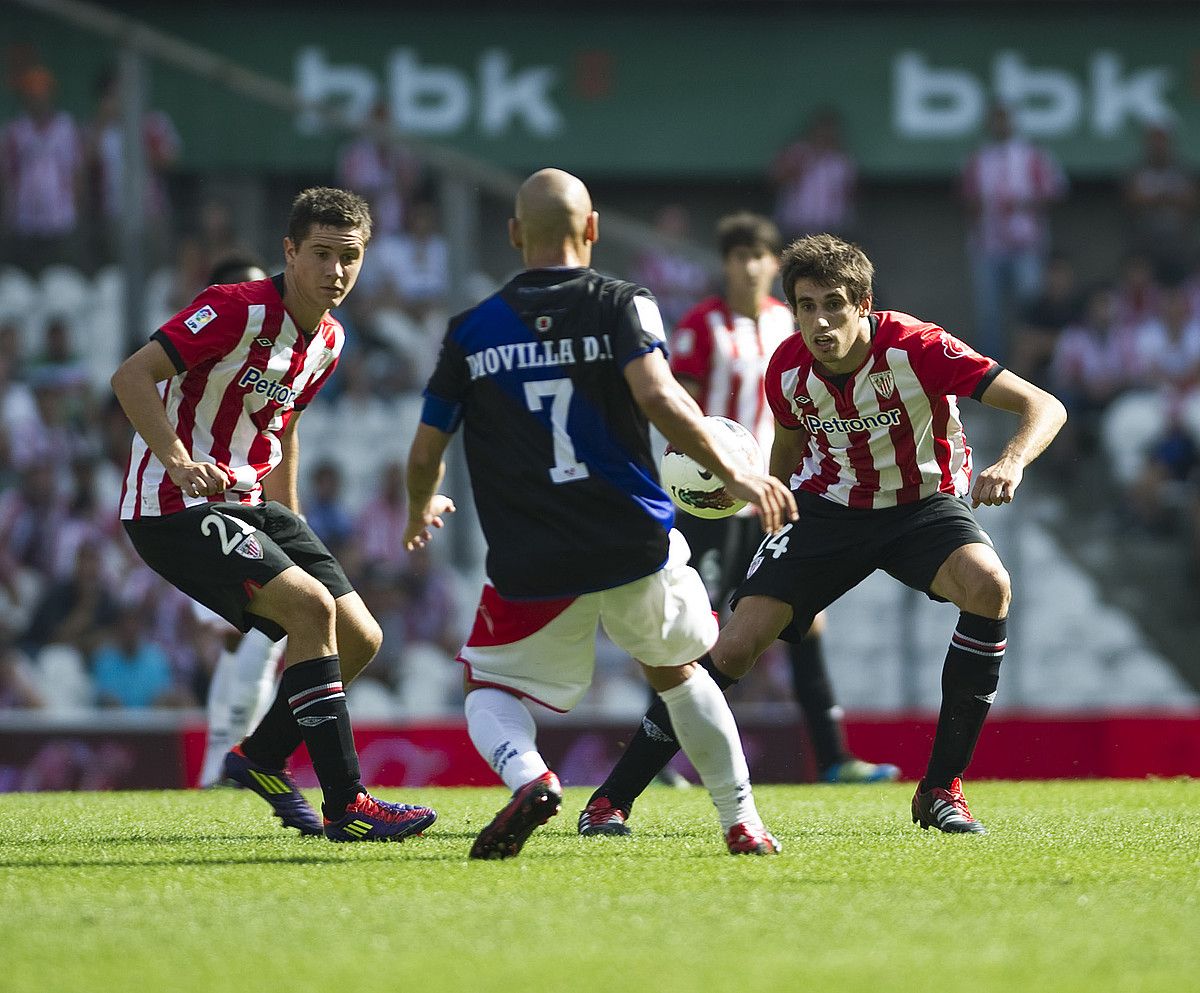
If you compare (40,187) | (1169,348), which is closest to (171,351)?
(40,187)

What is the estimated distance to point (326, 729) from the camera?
5414mm

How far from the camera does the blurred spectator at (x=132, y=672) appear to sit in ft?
36.9

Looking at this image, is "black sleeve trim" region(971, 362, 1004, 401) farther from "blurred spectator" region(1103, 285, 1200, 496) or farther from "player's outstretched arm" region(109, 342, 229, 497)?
"blurred spectator" region(1103, 285, 1200, 496)

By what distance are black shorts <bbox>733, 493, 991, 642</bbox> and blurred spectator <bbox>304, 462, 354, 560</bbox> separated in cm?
645

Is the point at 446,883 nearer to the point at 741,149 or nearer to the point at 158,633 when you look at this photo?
the point at 158,633

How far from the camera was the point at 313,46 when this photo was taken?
1708cm

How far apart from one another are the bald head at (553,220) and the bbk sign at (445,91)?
12.5 m

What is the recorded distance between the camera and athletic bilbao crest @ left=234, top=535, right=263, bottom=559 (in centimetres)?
548

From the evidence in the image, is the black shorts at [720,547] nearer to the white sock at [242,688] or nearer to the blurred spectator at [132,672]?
the white sock at [242,688]

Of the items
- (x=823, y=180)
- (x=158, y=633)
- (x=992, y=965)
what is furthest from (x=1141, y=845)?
(x=823, y=180)

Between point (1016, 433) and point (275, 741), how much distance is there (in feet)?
8.43

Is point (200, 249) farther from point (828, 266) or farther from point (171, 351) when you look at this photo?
point (828, 266)

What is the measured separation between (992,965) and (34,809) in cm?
437

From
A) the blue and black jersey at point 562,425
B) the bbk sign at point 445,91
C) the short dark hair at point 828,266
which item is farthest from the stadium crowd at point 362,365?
the blue and black jersey at point 562,425
